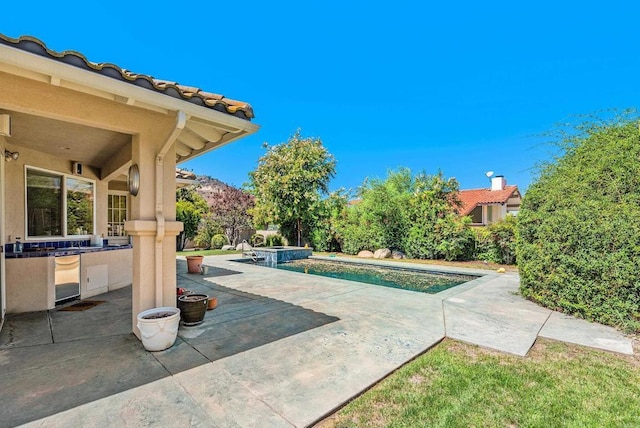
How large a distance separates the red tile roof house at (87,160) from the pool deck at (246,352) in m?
0.81

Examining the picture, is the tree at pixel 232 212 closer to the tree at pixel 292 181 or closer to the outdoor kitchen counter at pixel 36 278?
the tree at pixel 292 181

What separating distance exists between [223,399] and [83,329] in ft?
11.8

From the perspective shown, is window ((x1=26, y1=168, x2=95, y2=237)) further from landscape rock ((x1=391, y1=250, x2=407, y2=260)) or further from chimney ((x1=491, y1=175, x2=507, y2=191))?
chimney ((x1=491, y1=175, x2=507, y2=191))

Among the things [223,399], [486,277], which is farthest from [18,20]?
[486,277]

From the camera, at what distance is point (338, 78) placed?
22.0m

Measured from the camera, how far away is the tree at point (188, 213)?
2144 centimetres

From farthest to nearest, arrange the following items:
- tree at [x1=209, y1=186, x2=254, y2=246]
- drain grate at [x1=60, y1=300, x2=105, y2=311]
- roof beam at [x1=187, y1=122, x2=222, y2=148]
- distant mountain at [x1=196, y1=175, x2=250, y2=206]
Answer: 1. distant mountain at [x1=196, y1=175, x2=250, y2=206]
2. tree at [x1=209, y1=186, x2=254, y2=246]
3. drain grate at [x1=60, y1=300, x2=105, y2=311]
4. roof beam at [x1=187, y1=122, x2=222, y2=148]

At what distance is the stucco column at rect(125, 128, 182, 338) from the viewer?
15.2 feet

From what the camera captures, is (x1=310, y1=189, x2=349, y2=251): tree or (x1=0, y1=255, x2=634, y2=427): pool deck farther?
(x1=310, y1=189, x2=349, y2=251): tree

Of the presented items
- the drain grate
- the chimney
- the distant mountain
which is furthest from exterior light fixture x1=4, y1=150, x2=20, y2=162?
the chimney

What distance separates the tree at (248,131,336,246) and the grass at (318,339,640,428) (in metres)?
17.7

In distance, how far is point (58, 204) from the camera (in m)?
7.66

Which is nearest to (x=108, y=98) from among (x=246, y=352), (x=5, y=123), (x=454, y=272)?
(x=5, y=123)

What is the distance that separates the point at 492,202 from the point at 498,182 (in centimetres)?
294
